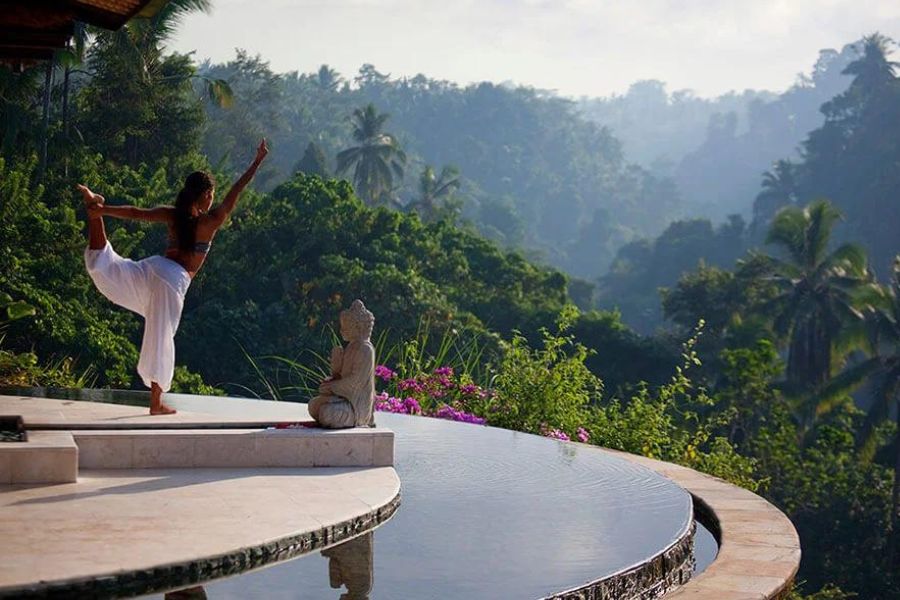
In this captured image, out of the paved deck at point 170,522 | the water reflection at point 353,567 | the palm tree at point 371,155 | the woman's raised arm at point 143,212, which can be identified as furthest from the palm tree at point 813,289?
the water reflection at point 353,567

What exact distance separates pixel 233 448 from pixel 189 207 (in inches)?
47.2

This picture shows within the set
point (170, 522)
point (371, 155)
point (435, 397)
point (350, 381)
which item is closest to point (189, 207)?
point (350, 381)

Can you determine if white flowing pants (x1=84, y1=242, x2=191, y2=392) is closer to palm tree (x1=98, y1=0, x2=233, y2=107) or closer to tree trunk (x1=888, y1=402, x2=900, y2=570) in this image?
palm tree (x1=98, y1=0, x2=233, y2=107)

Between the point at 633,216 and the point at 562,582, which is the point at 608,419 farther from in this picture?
the point at 633,216

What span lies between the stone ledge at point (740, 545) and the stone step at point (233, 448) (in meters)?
1.56

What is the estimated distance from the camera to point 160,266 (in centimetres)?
618

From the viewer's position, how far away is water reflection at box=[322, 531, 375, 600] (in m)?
4.12

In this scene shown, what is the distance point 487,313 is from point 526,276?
2012 millimetres

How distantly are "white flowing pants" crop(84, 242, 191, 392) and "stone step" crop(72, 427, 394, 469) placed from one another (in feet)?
1.71

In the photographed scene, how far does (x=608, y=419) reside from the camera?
10062mm

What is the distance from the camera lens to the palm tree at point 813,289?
31016 mm

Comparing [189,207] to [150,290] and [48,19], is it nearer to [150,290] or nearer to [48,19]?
[150,290]

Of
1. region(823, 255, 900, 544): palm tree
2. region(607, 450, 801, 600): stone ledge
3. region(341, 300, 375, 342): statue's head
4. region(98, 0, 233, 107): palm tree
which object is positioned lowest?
region(823, 255, 900, 544): palm tree

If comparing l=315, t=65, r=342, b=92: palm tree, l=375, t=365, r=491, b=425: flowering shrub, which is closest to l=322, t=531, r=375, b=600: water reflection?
l=375, t=365, r=491, b=425: flowering shrub
